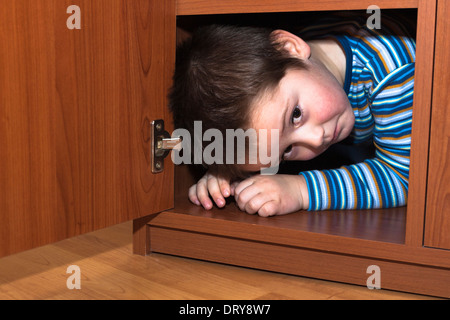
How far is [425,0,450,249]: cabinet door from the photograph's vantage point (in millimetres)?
653

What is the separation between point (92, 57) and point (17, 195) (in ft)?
0.66

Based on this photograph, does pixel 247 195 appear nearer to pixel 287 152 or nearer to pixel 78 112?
pixel 287 152

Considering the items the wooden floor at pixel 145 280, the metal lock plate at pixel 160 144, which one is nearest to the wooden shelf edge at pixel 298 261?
the wooden floor at pixel 145 280

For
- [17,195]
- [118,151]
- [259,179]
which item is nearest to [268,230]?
[259,179]

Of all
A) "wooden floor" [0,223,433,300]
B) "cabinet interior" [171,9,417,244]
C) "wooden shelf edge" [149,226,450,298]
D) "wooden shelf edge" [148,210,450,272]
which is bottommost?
"wooden floor" [0,223,433,300]

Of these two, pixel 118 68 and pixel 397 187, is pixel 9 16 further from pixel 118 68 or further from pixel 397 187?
pixel 397 187

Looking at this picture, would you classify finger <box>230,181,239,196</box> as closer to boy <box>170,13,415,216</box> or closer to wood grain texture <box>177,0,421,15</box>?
boy <box>170,13,415,216</box>

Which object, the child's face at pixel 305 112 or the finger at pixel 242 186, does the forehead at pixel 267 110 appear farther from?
the finger at pixel 242 186

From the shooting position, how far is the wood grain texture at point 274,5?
0.69 meters

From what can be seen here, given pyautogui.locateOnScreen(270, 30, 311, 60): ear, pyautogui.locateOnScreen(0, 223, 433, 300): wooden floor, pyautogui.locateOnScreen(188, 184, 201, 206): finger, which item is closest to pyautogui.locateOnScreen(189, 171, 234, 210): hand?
pyautogui.locateOnScreen(188, 184, 201, 206): finger

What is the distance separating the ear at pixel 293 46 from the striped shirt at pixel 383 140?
106 millimetres

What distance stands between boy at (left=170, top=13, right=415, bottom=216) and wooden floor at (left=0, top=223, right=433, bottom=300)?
11 centimetres

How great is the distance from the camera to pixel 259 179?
0.88 meters

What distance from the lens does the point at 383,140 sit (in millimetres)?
904
